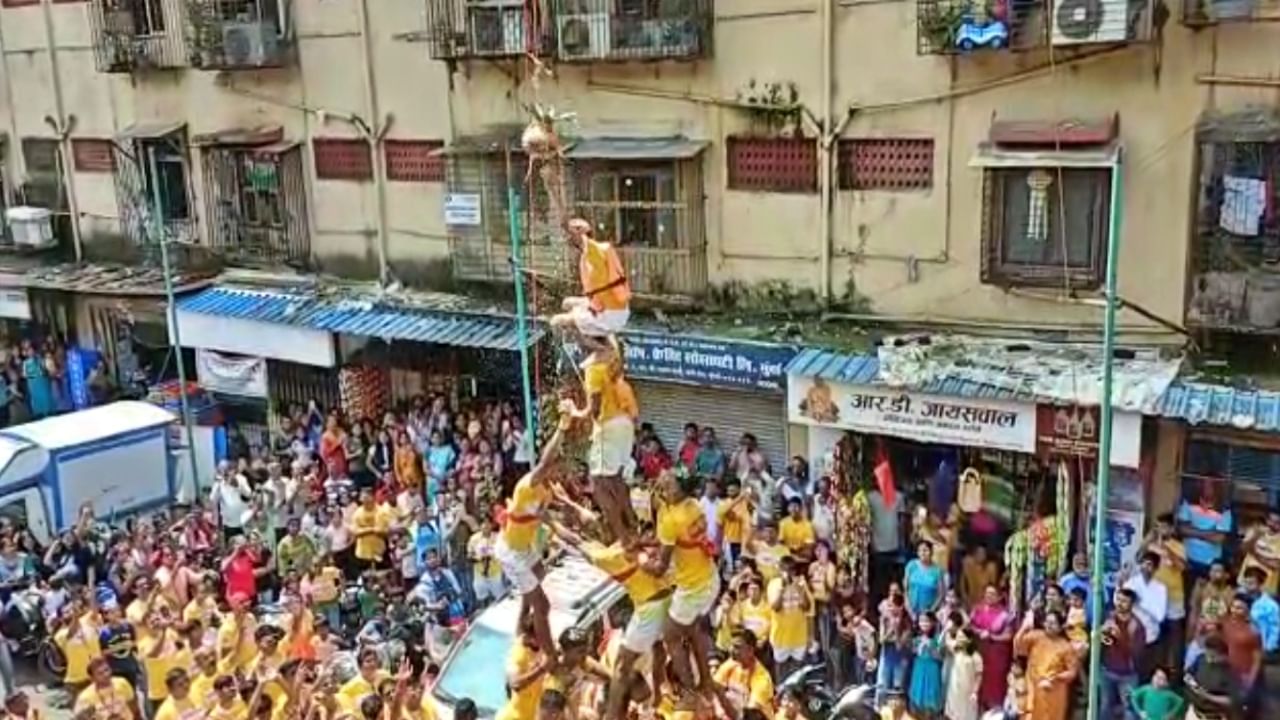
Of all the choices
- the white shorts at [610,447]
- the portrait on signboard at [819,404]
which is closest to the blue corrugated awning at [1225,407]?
the portrait on signboard at [819,404]

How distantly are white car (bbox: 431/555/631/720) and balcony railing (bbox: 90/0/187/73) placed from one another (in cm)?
1255

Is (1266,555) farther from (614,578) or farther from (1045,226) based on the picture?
(614,578)

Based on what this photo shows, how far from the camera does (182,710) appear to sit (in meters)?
11.7

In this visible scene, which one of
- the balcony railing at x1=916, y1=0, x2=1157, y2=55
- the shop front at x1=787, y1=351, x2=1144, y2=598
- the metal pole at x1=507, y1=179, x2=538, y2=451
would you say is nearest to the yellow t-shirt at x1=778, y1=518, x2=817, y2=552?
the shop front at x1=787, y1=351, x2=1144, y2=598

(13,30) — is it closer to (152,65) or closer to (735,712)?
(152,65)

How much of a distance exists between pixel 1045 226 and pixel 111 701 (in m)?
9.85

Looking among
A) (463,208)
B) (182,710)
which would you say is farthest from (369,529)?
(463,208)

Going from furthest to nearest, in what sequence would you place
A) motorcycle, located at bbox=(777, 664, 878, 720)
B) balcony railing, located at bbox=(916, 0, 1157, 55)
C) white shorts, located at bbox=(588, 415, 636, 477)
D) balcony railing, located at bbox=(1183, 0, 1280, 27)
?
balcony railing, located at bbox=(916, 0, 1157, 55) → balcony railing, located at bbox=(1183, 0, 1280, 27) → motorcycle, located at bbox=(777, 664, 878, 720) → white shorts, located at bbox=(588, 415, 636, 477)

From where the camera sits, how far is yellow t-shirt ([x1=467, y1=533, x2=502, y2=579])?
1458 cm

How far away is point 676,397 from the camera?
1750 centimetres

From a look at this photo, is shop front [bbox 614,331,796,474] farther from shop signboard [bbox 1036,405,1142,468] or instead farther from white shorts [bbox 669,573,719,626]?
white shorts [bbox 669,573,719,626]

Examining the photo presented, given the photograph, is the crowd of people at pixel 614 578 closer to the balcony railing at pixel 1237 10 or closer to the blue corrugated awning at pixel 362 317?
the blue corrugated awning at pixel 362 317

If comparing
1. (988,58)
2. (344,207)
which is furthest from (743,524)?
(344,207)

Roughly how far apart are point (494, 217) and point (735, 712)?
1021 cm
